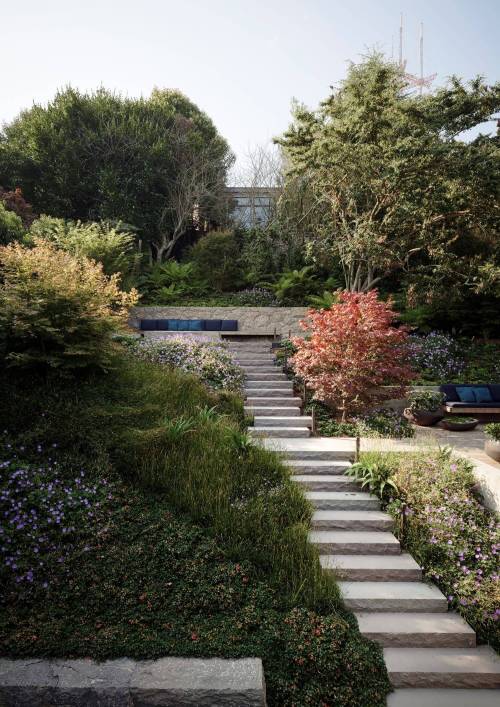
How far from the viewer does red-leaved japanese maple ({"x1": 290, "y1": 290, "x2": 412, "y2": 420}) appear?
27.5 ft

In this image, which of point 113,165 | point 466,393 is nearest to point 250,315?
point 466,393

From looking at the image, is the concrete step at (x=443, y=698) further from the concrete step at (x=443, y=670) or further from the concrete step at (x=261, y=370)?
the concrete step at (x=261, y=370)

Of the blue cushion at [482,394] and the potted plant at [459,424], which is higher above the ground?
the blue cushion at [482,394]

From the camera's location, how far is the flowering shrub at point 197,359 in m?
9.37

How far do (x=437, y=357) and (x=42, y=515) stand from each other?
995cm

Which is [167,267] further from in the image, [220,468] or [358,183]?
[220,468]

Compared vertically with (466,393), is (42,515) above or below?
below

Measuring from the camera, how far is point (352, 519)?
18.2 feet

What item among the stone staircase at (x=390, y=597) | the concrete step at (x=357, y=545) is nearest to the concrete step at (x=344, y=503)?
the stone staircase at (x=390, y=597)

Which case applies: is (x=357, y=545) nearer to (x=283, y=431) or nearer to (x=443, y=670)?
(x=443, y=670)

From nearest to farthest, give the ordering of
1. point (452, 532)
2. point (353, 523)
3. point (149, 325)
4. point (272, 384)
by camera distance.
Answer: point (452, 532), point (353, 523), point (272, 384), point (149, 325)

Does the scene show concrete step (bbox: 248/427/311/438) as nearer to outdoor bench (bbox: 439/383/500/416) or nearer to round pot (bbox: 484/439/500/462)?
round pot (bbox: 484/439/500/462)

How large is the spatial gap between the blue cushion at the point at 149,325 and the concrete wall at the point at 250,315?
1.08 feet

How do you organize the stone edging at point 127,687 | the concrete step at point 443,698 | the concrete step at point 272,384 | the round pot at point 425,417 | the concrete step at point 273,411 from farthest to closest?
the concrete step at point 272,384 → the round pot at point 425,417 → the concrete step at point 273,411 → the concrete step at point 443,698 → the stone edging at point 127,687
